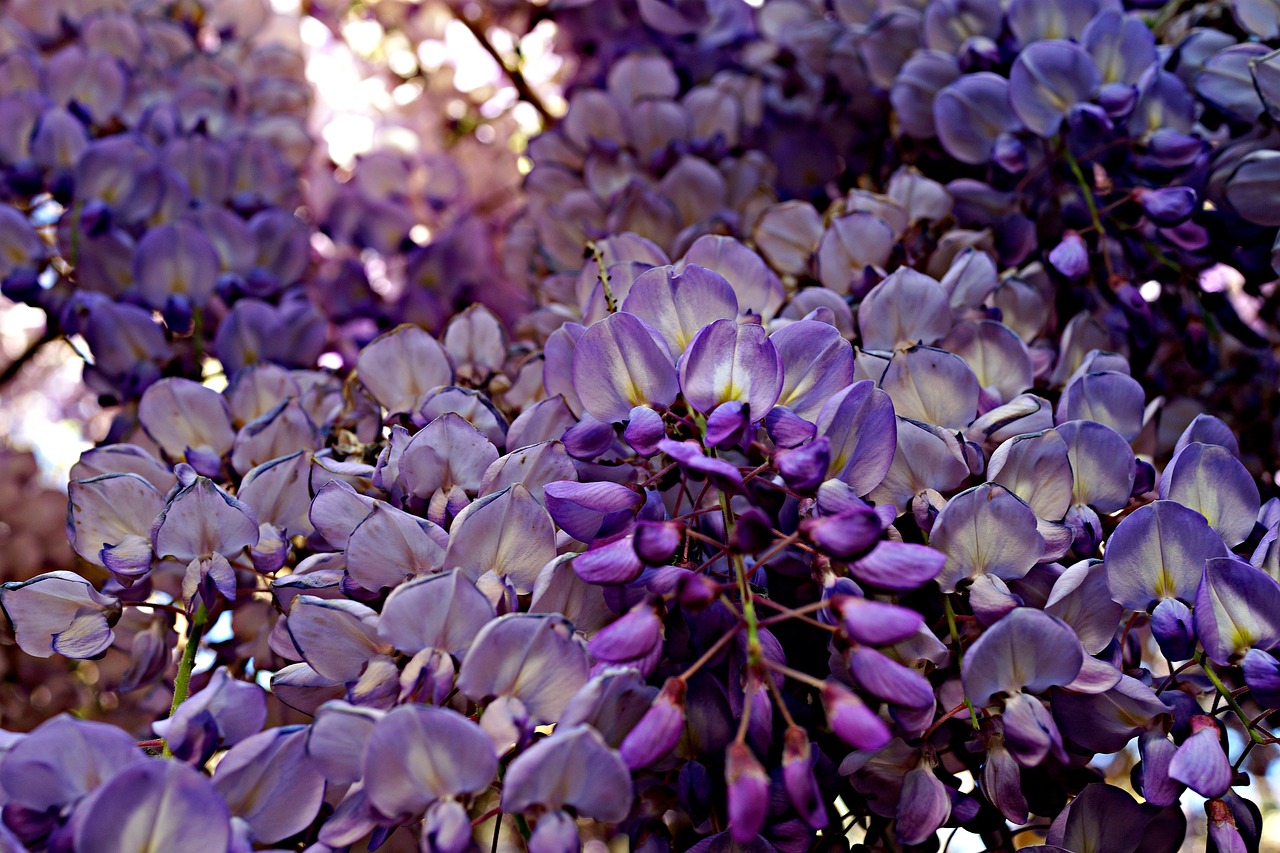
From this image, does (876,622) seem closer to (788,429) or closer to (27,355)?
(788,429)

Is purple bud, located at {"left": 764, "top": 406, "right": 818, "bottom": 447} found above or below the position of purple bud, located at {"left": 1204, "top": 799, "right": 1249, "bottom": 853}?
above

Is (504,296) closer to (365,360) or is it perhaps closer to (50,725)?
(365,360)

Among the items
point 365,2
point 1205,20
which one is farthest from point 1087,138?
point 365,2

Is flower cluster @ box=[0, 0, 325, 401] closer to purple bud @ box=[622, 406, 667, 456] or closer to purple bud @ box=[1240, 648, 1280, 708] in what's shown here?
purple bud @ box=[622, 406, 667, 456]

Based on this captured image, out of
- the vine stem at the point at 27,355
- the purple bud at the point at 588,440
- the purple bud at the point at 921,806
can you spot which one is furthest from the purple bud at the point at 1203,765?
A: the vine stem at the point at 27,355

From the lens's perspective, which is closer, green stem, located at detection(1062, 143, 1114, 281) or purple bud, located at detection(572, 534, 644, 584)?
purple bud, located at detection(572, 534, 644, 584)

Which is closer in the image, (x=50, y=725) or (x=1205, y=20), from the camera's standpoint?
(x=50, y=725)

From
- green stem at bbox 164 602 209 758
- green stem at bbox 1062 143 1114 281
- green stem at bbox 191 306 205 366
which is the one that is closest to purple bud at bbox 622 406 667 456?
green stem at bbox 164 602 209 758
